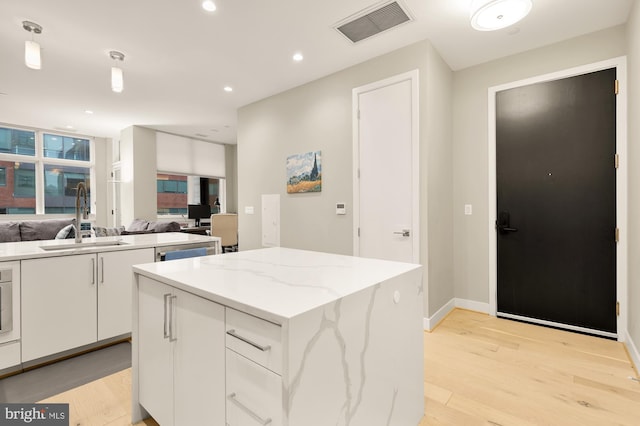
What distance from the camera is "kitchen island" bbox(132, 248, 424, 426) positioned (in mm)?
850

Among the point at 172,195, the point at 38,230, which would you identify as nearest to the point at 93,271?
the point at 38,230

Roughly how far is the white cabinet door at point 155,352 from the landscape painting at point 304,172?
248cm

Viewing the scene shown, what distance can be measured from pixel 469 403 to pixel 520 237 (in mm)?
1955

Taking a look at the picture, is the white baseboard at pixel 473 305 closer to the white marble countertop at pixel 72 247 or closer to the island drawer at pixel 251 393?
the white marble countertop at pixel 72 247

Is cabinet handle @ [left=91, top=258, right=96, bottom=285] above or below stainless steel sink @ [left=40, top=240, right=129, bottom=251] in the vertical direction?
below

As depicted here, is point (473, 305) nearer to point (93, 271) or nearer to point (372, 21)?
point (372, 21)

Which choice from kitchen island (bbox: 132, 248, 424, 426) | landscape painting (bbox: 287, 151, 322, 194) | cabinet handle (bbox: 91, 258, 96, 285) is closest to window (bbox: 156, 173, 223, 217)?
landscape painting (bbox: 287, 151, 322, 194)

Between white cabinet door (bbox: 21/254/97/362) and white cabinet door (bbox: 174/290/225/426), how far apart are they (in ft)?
4.91

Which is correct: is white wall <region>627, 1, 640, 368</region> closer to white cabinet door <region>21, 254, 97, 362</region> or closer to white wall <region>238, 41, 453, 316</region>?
white wall <region>238, 41, 453, 316</region>

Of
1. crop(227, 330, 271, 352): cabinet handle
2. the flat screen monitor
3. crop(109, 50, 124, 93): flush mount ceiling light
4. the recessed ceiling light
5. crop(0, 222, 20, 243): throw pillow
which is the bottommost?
crop(227, 330, 271, 352): cabinet handle

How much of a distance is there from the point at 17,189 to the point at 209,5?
6608 mm

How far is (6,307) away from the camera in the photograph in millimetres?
1907

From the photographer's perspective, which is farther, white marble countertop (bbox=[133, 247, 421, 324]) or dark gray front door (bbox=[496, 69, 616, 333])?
dark gray front door (bbox=[496, 69, 616, 333])

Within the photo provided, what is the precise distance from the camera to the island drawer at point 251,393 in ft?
2.73
